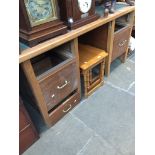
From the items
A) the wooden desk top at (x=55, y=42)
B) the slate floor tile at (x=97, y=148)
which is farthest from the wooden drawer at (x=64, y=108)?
the wooden desk top at (x=55, y=42)

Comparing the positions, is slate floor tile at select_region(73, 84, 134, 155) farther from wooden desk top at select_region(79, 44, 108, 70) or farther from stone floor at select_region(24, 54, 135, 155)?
wooden desk top at select_region(79, 44, 108, 70)

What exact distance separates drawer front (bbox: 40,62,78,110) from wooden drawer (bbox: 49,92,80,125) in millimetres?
99

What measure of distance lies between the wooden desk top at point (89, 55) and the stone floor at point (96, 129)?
0.37 m

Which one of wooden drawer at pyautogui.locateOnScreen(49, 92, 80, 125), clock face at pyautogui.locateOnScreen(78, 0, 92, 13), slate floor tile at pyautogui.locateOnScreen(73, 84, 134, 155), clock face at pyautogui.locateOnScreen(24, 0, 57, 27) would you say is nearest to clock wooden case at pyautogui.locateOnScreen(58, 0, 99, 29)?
clock face at pyautogui.locateOnScreen(78, 0, 92, 13)

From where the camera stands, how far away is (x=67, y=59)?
1096 millimetres

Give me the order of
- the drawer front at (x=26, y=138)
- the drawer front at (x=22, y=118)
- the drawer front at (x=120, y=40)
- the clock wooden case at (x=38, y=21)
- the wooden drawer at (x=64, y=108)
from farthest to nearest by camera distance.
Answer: the drawer front at (x=120, y=40) < the wooden drawer at (x=64, y=108) < the drawer front at (x=26, y=138) < the drawer front at (x=22, y=118) < the clock wooden case at (x=38, y=21)

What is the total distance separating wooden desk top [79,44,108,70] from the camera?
4.14ft

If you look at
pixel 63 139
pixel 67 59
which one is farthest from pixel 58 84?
pixel 63 139

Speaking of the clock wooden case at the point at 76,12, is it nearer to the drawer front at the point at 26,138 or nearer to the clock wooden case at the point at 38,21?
the clock wooden case at the point at 38,21

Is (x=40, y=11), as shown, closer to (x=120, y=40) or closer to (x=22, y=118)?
(x=22, y=118)

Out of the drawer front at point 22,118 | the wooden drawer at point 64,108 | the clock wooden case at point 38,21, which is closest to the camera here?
the clock wooden case at point 38,21

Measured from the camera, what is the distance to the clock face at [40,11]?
0.79 m

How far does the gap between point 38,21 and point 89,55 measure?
610mm
